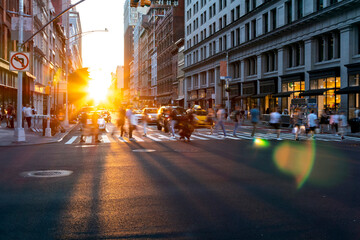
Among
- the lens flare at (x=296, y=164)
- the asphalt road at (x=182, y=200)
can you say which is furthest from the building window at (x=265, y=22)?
the asphalt road at (x=182, y=200)

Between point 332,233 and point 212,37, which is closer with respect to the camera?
point 332,233

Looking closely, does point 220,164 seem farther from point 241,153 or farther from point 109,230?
point 109,230

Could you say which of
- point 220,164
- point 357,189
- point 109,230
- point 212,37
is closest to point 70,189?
point 109,230

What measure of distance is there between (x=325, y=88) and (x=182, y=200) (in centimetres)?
3102

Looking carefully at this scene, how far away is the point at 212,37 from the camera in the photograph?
6284cm

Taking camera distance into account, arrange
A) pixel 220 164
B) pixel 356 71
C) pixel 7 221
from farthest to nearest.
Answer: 1. pixel 356 71
2. pixel 220 164
3. pixel 7 221

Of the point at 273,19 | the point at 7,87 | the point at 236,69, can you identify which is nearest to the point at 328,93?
the point at 273,19

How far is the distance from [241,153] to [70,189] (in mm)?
7849

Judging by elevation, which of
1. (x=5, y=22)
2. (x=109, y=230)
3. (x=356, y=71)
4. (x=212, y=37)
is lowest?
(x=109, y=230)

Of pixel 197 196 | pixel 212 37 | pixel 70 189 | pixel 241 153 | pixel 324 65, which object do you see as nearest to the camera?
pixel 197 196

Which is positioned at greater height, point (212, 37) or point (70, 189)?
point (212, 37)

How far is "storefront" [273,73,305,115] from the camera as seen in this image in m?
38.5

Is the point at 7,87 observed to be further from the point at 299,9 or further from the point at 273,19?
the point at 273,19

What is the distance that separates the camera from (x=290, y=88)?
40.3 m
